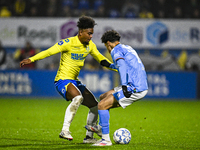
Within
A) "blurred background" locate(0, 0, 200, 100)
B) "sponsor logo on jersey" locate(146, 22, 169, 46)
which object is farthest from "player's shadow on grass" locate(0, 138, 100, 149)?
"sponsor logo on jersey" locate(146, 22, 169, 46)

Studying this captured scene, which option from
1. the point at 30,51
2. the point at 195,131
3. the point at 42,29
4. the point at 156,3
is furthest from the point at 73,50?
the point at 156,3

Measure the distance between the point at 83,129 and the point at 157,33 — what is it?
35.8 ft

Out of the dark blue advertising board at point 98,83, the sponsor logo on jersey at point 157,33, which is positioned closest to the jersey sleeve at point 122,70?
the dark blue advertising board at point 98,83

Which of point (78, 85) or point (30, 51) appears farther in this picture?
point (30, 51)

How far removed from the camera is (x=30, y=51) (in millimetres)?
16406

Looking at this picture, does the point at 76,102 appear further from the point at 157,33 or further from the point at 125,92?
the point at 157,33

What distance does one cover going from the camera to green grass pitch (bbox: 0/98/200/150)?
5770mm

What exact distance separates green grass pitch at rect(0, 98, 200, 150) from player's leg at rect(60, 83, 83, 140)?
307 millimetres

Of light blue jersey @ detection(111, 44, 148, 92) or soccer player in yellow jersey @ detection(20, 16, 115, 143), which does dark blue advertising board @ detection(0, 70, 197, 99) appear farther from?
light blue jersey @ detection(111, 44, 148, 92)

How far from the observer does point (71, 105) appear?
571 cm

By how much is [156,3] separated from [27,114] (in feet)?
39.4

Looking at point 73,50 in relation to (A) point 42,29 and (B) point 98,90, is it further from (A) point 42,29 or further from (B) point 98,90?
(A) point 42,29

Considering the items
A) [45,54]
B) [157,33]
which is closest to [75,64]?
[45,54]

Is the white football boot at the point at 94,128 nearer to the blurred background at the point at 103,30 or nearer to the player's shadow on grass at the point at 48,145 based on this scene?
the player's shadow on grass at the point at 48,145
